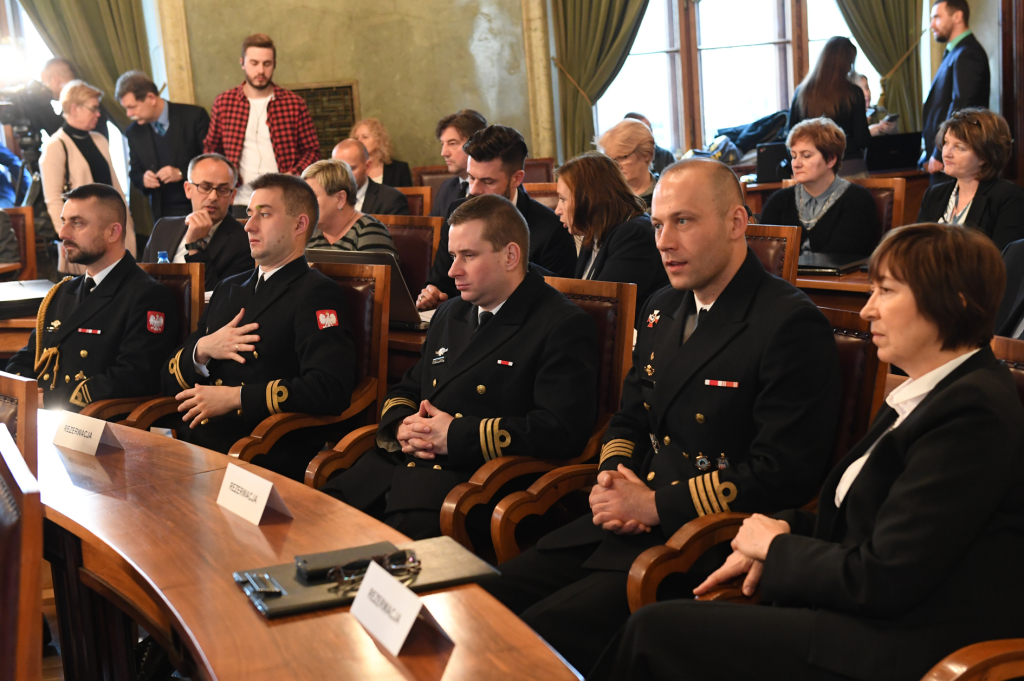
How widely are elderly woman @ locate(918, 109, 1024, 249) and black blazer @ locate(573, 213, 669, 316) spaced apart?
153 cm

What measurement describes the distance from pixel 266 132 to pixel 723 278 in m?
4.73

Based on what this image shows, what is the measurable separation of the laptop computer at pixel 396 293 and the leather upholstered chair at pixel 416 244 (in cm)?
74

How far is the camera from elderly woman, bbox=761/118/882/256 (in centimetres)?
418

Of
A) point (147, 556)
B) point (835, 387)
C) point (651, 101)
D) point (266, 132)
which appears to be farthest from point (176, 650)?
point (651, 101)

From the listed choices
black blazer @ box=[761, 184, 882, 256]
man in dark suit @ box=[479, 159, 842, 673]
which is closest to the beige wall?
black blazer @ box=[761, 184, 882, 256]

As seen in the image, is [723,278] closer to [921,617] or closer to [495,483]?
[495,483]

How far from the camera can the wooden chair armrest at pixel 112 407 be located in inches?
118

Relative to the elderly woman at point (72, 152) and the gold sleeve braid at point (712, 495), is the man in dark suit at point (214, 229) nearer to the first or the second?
the elderly woman at point (72, 152)

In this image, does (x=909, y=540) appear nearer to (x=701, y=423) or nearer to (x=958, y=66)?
(x=701, y=423)

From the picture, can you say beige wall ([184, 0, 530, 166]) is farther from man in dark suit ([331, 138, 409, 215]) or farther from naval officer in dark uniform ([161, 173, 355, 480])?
naval officer in dark uniform ([161, 173, 355, 480])

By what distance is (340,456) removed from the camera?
255 cm

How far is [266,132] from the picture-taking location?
20.0 feet

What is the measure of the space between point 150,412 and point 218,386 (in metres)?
0.32

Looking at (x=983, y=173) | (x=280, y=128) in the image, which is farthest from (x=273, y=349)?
(x=280, y=128)
